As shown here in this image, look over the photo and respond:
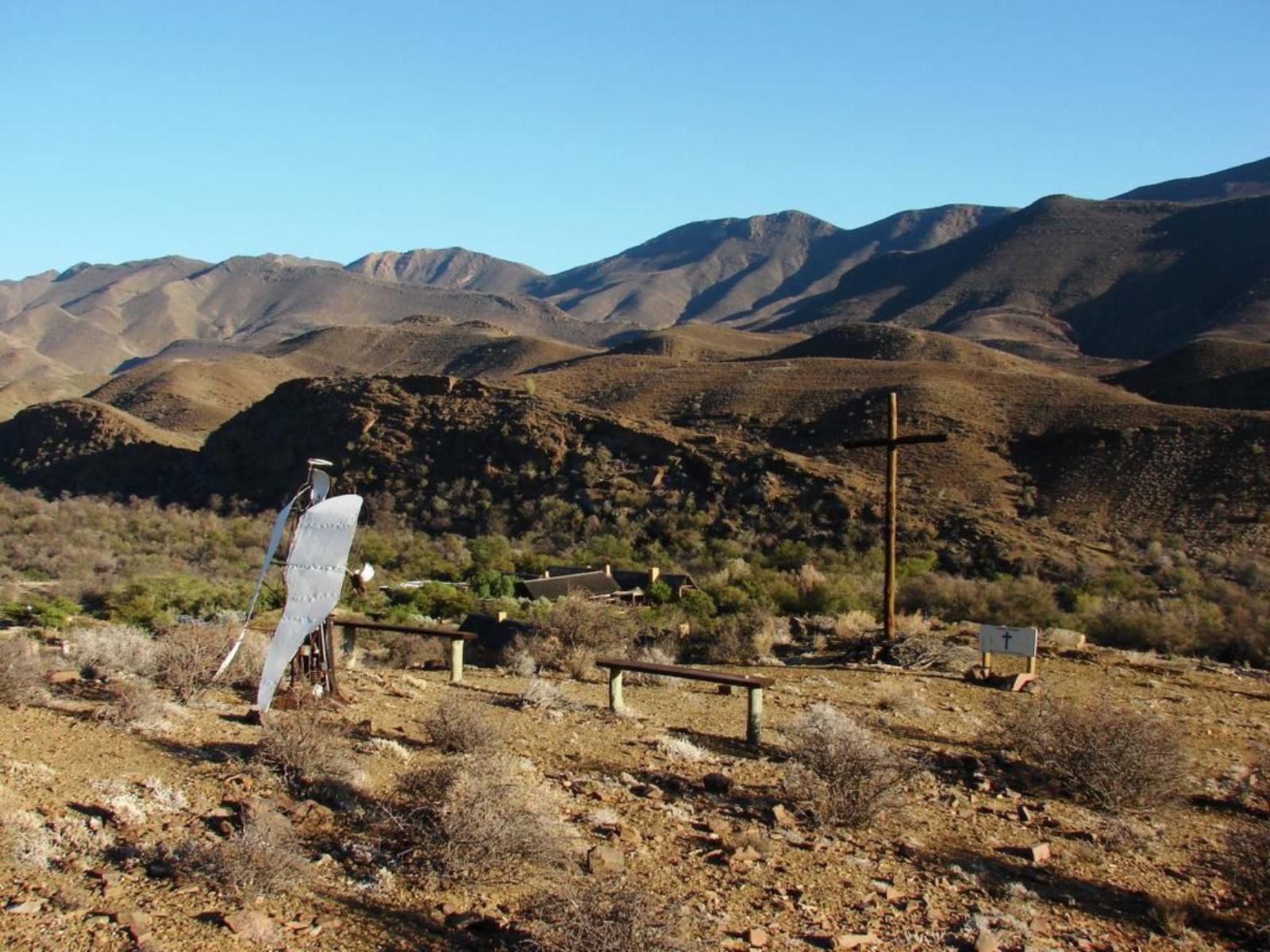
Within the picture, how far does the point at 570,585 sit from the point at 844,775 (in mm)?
20061

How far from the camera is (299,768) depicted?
7.88m

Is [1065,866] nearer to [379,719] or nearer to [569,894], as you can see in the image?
[569,894]

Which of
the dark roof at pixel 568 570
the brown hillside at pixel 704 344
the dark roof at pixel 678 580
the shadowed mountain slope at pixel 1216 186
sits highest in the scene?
the shadowed mountain slope at pixel 1216 186

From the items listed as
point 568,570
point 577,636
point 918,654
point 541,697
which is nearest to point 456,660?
point 541,697

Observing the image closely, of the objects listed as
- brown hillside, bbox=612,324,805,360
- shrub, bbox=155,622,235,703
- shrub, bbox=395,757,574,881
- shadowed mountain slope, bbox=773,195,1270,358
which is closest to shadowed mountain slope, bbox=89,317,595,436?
brown hillside, bbox=612,324,805,360

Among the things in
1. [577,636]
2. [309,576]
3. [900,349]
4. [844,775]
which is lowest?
[577,636]

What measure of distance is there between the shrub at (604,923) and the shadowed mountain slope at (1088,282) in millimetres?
91947

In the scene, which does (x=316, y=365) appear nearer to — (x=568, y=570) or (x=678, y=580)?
(x=568, y=570)

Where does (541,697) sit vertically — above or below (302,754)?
below

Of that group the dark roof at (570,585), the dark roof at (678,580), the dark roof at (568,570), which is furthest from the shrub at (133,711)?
the dark roof at (568,570)

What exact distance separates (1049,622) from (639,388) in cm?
3735

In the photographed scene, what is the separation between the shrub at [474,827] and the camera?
6.73 metres

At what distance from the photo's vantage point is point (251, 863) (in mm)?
6227

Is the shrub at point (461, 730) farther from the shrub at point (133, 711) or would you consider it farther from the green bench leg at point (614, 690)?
the shrub at point (133, 711)
